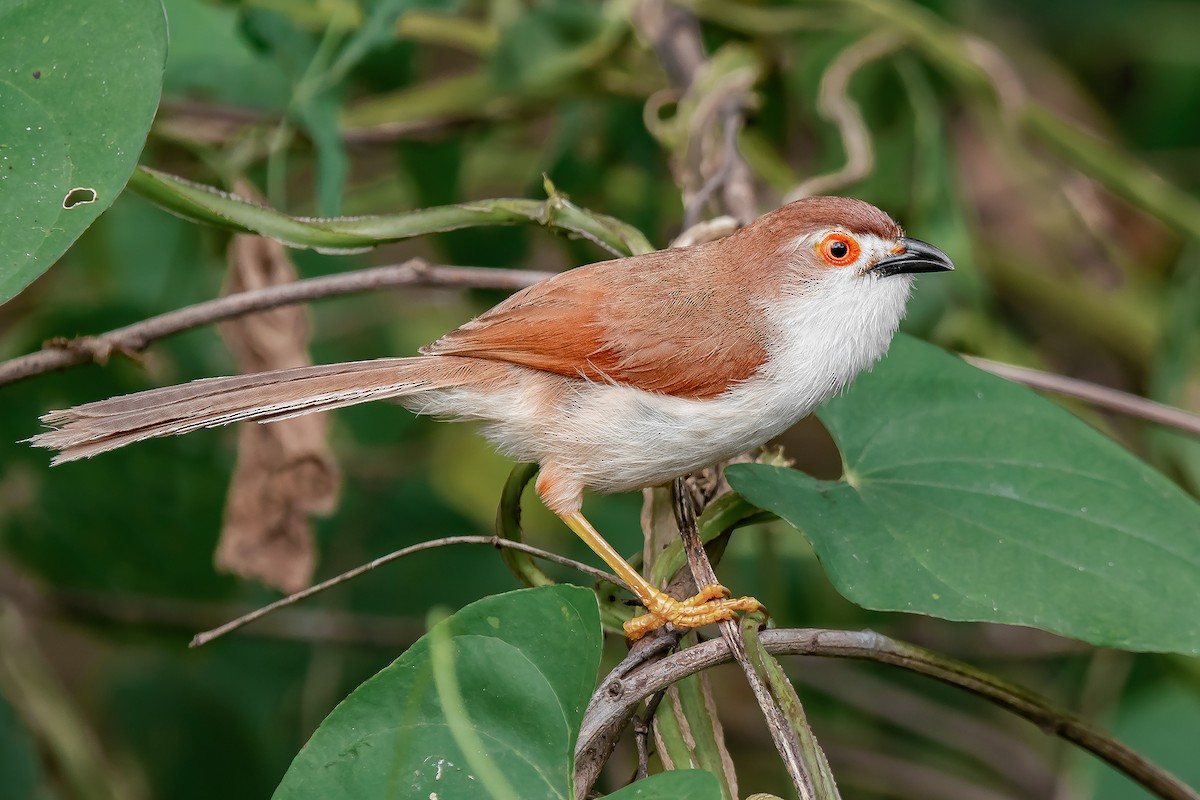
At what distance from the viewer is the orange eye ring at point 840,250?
2.77 metres

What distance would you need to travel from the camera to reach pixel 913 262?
2738 millimetres

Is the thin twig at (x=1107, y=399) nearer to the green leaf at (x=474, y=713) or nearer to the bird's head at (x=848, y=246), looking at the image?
the bird's head at (x=848, y=246)

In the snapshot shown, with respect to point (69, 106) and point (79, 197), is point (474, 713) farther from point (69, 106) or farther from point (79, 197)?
point (69, 106)

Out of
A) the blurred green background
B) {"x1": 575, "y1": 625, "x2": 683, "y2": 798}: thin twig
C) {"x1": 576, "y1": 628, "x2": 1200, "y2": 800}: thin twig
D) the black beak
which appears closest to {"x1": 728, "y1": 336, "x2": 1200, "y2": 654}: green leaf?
{"x1": 576, "y1": 628, "x2": 1200, "y2": 800}: thin twig

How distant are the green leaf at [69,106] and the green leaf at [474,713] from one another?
0.91 m

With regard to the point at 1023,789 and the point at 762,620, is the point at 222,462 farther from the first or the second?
the point at 1023,789

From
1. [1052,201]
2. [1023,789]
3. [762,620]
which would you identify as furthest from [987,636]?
[762,620]

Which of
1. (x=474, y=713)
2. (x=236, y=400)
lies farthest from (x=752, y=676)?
(x=236, y=400)

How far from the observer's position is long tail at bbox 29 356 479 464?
218 centimetres

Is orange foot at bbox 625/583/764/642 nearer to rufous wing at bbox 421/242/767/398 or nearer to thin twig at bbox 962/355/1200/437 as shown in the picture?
rufous wing at bbox 421/242/767/398

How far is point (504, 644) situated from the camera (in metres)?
1.83

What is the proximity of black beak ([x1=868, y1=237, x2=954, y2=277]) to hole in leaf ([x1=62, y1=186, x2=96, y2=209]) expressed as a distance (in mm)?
1651

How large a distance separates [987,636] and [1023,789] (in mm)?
615

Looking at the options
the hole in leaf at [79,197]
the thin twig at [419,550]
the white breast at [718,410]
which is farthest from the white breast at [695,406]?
the hole in leaf at [79,197]
